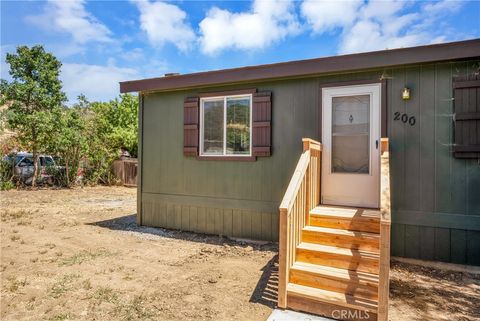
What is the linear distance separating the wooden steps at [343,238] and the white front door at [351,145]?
91 cm

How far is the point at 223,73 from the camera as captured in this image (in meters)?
4.96

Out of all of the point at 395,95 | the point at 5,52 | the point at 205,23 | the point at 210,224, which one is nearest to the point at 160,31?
the point at 205,23

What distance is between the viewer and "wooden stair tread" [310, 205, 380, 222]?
137 inches

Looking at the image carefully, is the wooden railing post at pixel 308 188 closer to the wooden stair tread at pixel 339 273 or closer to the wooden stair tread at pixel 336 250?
the wooden stair tread at pixel 336 250

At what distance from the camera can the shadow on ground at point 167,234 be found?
4.81 meters

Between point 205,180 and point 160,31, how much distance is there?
6.51 meters

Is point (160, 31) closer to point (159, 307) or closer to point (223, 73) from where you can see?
point (223, 73)

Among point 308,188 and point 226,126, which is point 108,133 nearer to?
point 226,126

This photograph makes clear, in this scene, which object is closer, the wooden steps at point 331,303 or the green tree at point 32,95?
the wooden steps at point 331,303

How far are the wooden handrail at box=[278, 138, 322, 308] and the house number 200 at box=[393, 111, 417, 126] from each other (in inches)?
42.7

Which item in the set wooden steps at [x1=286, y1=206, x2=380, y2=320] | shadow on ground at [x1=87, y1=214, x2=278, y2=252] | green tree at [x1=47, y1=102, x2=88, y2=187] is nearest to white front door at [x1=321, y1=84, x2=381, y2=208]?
wooden steps at [x1=286, y1=206, x2=380, y2=320]

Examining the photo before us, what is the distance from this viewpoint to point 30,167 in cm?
1121

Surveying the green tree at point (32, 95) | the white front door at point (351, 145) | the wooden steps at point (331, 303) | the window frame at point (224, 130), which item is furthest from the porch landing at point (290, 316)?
the green tree at point (32, 95)

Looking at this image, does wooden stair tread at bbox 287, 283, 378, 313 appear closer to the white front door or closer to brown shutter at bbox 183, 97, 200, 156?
the white front door
